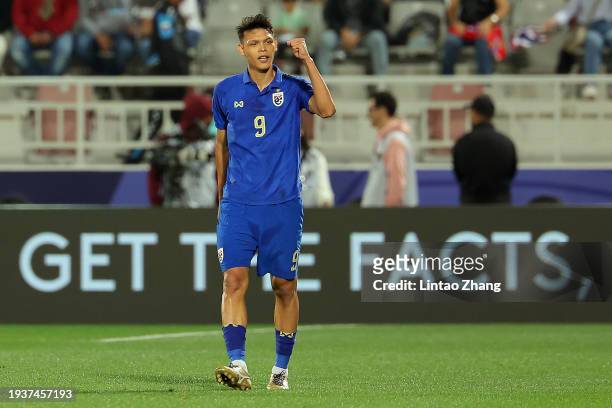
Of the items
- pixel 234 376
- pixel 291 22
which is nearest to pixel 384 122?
pixel 291 22

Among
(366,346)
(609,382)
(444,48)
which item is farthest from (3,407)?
(444,48)

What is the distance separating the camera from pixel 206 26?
21.1 m

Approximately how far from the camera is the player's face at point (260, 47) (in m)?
9.10

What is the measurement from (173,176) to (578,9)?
6.21m

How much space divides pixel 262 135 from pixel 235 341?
3.87ft

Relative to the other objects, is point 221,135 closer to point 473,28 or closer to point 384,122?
point 384,122

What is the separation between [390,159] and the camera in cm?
1552

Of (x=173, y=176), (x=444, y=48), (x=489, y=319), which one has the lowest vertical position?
(x=489, y=319)

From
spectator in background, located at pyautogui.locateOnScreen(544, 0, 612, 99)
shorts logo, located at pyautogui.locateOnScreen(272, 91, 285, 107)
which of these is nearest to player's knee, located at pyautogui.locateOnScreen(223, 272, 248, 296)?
shorts logo, located at pyautogui.locateOnScreen(272, 91, 285, 107)

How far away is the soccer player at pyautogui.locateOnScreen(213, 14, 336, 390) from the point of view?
9164mm

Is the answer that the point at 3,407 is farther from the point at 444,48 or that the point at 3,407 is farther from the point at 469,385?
the point at 444,48

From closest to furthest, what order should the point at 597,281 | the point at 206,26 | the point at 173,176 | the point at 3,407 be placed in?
the point at 3,407 → the point at 597,281 → the point at 173,176 → the point at 206,26

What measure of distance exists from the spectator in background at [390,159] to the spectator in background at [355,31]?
429 cm

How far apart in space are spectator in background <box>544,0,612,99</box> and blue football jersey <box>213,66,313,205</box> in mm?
10752
